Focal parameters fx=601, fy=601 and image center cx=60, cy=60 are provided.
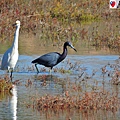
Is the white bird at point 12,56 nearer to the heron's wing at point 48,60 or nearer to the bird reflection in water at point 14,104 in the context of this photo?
the bird reflection in water at point 14,104

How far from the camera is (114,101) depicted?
8844 millimetres

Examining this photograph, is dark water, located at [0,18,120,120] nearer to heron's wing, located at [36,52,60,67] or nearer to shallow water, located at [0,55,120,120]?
shallow water, located at [0,55,120,120]

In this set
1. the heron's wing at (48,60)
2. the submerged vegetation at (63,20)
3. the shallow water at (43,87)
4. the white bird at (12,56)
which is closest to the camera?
the shallow water at (43,87)

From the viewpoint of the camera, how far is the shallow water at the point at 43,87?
826cm

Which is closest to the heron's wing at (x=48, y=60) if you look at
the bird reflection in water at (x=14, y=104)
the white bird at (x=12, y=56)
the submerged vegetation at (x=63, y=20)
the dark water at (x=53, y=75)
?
the dark water at (x=53, y=75)

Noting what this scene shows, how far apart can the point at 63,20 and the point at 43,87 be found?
13.7 metres

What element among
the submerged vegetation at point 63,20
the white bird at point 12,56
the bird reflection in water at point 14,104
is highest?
the submerged vegetation at point 63,20

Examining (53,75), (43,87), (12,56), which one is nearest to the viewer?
(43,87)

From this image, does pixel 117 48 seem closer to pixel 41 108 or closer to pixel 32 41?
pixel 32 41

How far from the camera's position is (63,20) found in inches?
953

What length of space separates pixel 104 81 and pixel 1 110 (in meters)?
3.41

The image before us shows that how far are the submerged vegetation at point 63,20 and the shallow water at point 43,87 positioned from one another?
233cm

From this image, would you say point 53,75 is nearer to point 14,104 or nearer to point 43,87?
point 43,87

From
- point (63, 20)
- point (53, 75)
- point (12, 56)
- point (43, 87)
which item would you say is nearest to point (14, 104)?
point (43, 87)
